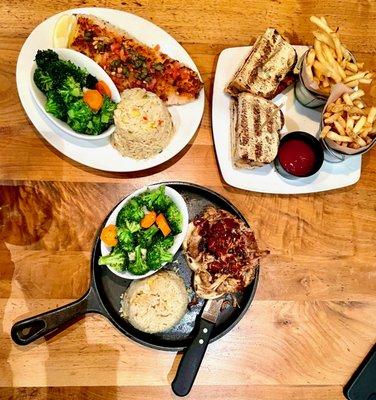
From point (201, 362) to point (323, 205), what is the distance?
3.66ft

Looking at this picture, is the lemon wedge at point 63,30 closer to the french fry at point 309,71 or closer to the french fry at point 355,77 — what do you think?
the french fry at point 309,71

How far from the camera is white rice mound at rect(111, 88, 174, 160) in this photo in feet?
8.66

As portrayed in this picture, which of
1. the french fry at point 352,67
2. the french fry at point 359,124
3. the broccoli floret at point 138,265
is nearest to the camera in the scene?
the broccoli floret at point 138,265

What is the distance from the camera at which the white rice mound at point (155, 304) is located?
259cm

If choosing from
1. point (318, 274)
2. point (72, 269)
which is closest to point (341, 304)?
point (318, 274)

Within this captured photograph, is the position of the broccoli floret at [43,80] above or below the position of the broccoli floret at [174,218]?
above

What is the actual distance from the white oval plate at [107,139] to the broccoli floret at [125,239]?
367 mm

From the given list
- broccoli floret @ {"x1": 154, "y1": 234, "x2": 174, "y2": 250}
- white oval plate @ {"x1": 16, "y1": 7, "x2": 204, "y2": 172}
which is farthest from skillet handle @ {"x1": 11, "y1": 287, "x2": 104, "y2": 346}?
white oval plate @ {"x1": 16, "y1": 7, "x2": 204, "y2": 172}

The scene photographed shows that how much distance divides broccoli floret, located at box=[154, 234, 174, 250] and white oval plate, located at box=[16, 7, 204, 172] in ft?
1.30

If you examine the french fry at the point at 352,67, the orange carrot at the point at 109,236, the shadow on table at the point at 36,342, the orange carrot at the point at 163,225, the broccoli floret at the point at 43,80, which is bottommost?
the shadow on table at the point at 36,342

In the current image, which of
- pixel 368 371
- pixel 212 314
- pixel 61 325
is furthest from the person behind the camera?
pixel 368 371

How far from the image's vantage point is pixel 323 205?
9.96 feet

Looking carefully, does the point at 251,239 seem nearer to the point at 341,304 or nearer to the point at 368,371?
the point at 341,304

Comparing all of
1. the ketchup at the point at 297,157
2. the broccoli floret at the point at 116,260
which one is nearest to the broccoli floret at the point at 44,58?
the broccoli floret at the point at 116,260
